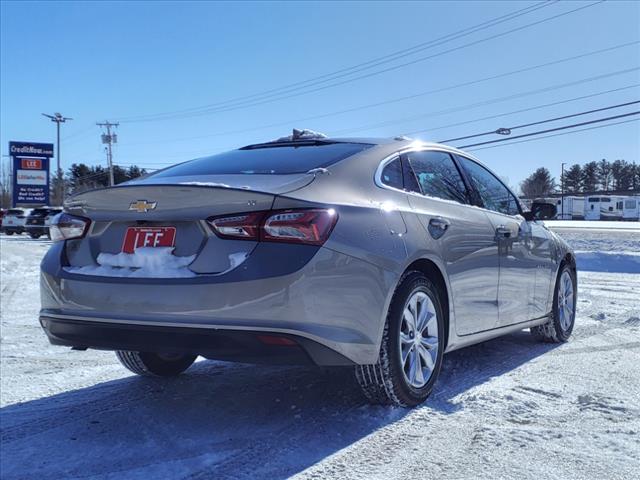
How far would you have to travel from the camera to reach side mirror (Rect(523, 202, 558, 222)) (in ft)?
17.5

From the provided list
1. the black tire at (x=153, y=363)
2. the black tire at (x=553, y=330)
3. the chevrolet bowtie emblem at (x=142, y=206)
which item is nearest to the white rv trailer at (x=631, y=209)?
the black tire at (x=553, y=330)

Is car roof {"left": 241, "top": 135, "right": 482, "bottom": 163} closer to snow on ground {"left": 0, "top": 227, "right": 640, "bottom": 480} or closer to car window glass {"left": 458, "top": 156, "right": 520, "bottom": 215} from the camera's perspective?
car window glass {"left": 458, "top": 156, "right": 520, "bottom": 215}

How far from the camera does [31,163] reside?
43.8 meters

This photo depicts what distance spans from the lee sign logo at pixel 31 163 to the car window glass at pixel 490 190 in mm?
44855

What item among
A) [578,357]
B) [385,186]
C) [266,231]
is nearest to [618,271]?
[578,357]

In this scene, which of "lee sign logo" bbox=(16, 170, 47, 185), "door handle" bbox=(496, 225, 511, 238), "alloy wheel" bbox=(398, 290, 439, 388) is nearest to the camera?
"alloy wheel" bbox=(398, 290, 439, 388)

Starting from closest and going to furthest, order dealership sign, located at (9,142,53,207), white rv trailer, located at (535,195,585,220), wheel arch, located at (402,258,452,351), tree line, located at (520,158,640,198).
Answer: wheel arch, located at (402,258,452,351) → dealership sign, located at (9,142,53,207) → white rv trailer, located at (535,195,585,220) → tree line, located at (520,158,640,198)

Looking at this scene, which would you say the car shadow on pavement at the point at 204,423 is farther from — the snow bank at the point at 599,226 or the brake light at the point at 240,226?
the snow bank at the point at 599,226

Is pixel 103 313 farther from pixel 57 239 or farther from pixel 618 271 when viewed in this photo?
pixel 618 271

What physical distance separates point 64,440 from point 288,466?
127 centimetres

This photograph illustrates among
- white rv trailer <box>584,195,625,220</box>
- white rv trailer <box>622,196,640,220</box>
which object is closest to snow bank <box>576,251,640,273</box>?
white rv trailer <box>622,196,640,220</box>

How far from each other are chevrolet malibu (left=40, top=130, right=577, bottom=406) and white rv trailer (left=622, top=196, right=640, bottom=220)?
57876 mm

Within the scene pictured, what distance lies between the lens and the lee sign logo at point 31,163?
143 feet

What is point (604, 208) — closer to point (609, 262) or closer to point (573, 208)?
point (573, 208)
